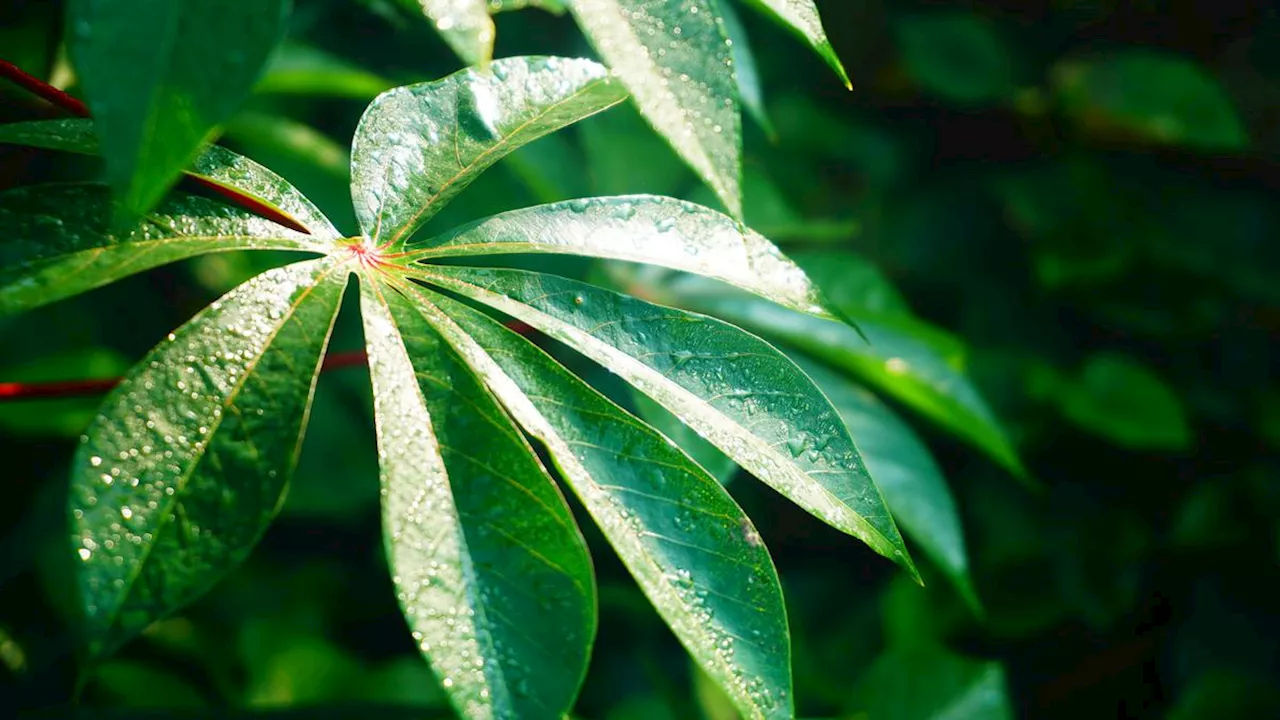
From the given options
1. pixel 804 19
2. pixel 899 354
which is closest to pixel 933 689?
pixel 899 354

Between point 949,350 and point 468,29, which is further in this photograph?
point 949,350

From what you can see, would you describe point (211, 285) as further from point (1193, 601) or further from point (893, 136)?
point (1193, 601)

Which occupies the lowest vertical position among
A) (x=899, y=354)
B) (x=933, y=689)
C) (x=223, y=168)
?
(x=933, y=689)

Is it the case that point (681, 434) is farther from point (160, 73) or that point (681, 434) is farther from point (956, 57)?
point (956, 57)

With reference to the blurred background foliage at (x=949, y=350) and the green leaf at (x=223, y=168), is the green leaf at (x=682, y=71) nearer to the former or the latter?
the green leaf at (x=223, y=168)

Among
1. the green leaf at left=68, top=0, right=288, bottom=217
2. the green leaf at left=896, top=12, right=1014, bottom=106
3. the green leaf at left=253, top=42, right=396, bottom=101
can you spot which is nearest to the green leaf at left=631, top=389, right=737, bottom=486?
the green leaf at left=68, top=0, right=288, bottom=217

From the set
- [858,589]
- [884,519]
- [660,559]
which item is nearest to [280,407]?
[660,559]
